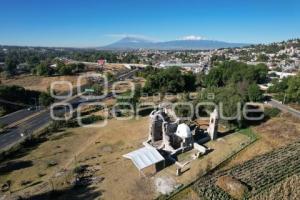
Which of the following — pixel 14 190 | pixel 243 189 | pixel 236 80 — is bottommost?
pixel 14 190

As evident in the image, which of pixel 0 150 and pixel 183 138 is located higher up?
pixel 183 138

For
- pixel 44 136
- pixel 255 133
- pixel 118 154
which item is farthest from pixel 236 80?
pixel 44 136

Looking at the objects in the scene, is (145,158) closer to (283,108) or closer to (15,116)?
(283,108)

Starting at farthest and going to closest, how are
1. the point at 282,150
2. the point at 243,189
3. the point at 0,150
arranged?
the point at 0,150
the point at 282,150
the point at 243,189

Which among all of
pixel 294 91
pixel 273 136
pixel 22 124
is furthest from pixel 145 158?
pixel 294 91

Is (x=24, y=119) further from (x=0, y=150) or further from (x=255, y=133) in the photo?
(x=255, y=133)

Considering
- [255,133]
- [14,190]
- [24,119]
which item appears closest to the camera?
[14,190]

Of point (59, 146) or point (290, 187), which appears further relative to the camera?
point (59, 146)

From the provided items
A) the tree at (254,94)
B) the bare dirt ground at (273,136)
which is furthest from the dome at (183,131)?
the tree at (254,94)
